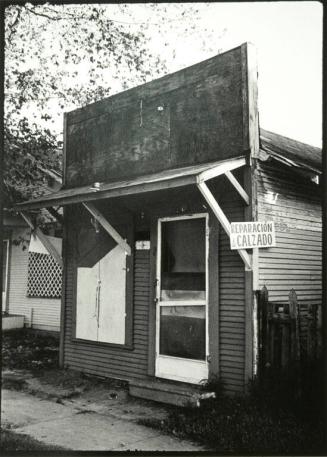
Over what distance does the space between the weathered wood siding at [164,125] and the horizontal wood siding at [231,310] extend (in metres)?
1.19

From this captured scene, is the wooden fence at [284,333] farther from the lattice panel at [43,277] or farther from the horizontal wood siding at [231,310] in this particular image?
the lattice panel at [43,277]

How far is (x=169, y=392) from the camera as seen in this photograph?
665 centimetres

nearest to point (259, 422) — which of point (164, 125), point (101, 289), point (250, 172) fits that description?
point (250, 172)

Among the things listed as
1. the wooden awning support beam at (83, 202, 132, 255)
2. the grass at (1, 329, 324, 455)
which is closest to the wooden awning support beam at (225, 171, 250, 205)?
the grass at (1, 329, 324, 455)

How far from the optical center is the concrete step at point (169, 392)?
6285 mm

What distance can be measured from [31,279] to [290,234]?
32.9ft

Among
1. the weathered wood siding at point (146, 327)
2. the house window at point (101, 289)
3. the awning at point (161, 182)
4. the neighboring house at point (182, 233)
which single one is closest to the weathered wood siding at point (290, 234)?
the neighboring house at point (182, 233)

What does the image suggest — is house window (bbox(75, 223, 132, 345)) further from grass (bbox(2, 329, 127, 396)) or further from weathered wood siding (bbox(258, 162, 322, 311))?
weathered wood siding (bbox(258, 162, 322, 311))

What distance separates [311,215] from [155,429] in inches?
166

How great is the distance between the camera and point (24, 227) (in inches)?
619

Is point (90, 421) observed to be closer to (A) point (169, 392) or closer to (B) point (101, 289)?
(A) point (169, 392)

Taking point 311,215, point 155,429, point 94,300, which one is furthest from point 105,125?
point 155,429

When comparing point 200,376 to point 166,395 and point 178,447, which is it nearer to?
point 166,395

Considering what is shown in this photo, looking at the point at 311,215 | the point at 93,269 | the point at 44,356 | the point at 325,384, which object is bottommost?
the point at 44,356
